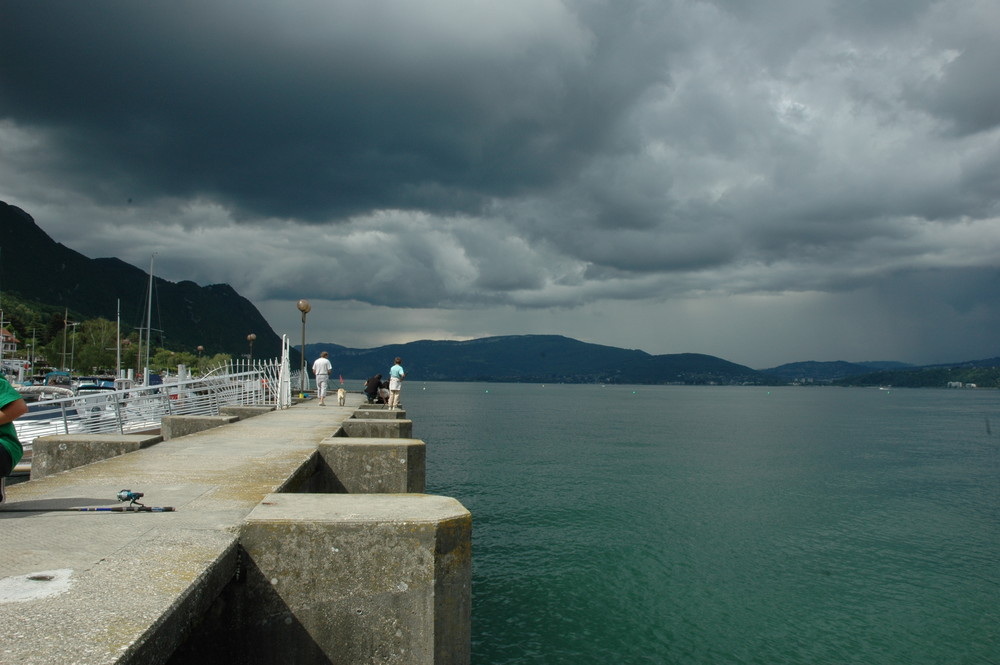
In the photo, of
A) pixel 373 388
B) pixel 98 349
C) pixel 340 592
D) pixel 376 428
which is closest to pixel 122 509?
pixel 340 592

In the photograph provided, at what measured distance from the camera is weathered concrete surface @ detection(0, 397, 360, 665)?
272 cm

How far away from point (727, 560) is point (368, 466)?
10002 millimetres

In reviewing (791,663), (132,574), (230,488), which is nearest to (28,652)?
(132,574)

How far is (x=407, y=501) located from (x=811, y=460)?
3572cm

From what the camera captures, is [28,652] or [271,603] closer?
[28,652]

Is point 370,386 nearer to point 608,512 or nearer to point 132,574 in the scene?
point 608,512

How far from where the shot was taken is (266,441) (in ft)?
34.9

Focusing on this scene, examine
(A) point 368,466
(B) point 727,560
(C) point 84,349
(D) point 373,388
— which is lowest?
(B) point 727,560

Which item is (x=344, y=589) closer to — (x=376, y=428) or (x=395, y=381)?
(x=376, y=428)

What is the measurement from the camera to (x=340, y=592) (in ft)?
13.9

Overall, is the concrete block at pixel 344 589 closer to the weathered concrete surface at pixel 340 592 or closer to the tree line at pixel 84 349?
the weathered concrete surface at pixel 340 592

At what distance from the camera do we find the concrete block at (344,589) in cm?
420

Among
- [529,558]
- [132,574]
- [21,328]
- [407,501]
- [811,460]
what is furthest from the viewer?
[21,328]

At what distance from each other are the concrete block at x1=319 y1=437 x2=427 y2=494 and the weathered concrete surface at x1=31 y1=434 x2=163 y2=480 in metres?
2.89
